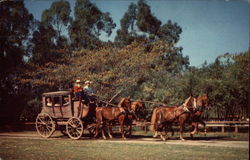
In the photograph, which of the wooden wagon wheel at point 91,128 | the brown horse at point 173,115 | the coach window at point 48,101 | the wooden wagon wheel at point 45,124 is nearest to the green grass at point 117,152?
the brown horse at point 173,115

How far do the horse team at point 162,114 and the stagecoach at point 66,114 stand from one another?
0.56 metres

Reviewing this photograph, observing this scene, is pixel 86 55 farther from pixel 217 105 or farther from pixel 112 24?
pixel 217 105

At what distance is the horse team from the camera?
11.3 metres

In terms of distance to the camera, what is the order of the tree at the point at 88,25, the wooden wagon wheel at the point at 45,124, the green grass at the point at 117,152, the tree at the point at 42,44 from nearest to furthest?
the green grass at the point at 117,152 < the tree at the point at 88,25 < the wooden wagon wheel at the point at 45,124 < the tree at the point at 42,44

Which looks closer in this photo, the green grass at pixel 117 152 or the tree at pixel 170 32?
the green grass at pixel 117 152

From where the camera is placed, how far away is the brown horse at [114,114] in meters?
12.3

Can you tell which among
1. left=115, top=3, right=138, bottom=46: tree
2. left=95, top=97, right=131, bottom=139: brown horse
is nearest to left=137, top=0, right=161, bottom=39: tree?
left=115, top=3, right=138, bottom=46: tree

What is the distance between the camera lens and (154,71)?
15.7 meters

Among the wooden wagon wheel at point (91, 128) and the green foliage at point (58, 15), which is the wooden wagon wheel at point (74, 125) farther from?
the green foliage at point (58, 15)

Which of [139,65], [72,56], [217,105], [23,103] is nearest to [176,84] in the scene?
[217,105]

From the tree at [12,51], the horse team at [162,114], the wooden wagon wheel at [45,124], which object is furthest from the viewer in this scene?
the wooden wagon wheel at [45,124]

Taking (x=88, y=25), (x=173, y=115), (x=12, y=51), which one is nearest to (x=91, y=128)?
(x=173, y=115)

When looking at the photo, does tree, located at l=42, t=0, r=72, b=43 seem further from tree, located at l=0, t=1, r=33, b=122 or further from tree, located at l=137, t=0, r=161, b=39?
tree, located at l=137, t=0, r=161, b=39

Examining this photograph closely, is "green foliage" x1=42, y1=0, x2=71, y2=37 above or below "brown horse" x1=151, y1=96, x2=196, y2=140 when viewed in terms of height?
above
